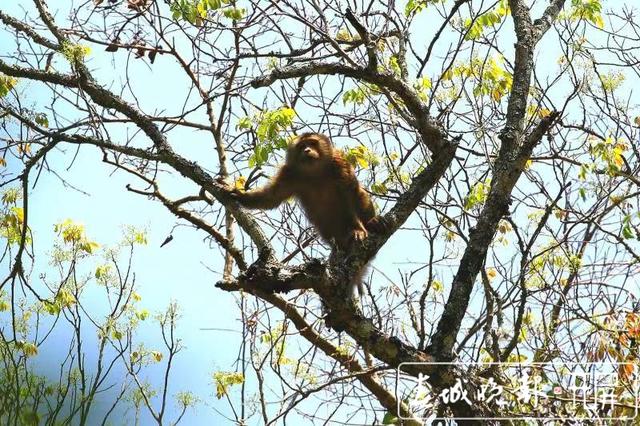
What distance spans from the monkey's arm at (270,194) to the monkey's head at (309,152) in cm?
13

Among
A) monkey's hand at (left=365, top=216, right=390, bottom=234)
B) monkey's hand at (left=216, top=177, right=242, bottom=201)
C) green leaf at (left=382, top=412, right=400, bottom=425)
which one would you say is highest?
monkey's hand at (left=216, top=177, right=242, bottom=201)

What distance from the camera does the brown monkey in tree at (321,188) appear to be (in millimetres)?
5340

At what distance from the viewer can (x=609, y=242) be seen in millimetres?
5785

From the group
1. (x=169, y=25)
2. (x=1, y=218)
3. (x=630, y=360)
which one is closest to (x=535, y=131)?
(x=630, y=360)

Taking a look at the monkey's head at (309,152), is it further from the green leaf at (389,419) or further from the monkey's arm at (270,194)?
the green leaf at (389,419)

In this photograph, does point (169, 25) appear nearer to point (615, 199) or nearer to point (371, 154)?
point (371, 154)

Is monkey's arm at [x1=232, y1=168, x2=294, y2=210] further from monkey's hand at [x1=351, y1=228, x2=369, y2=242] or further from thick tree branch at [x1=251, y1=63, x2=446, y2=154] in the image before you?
thick tree branch at [x1=251, y1=63, x2=446, y2=154]

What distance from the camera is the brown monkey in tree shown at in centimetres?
534

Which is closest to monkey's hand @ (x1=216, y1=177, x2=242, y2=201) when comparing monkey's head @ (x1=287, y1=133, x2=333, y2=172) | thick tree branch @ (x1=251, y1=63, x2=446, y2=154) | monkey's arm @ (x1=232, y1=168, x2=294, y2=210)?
monkey's arm @ (x1=232, y1=168, x2=294, y2=210)

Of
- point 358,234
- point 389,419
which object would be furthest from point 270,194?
point 389,419

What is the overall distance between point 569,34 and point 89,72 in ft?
12.6

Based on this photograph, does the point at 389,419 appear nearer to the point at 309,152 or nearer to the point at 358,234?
the point at 358,234

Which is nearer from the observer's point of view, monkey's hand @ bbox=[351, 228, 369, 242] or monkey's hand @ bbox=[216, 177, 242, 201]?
monkey's hand @ bbox=[216, 177, 242, 201]

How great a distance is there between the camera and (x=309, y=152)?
18.1ft
